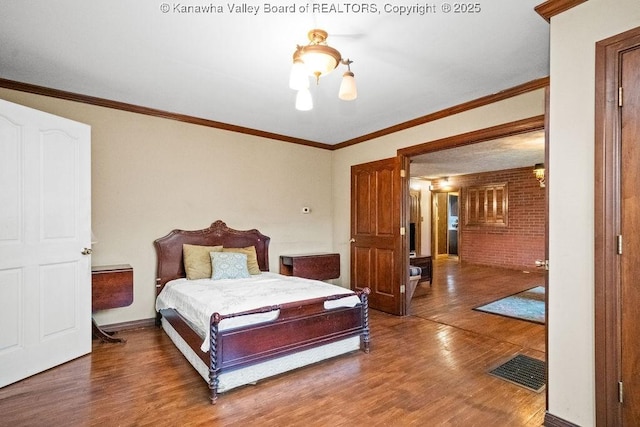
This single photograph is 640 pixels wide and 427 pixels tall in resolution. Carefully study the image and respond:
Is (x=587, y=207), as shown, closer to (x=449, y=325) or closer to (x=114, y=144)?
(x=449, y=325)

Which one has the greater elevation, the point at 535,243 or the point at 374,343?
the point at 535,243

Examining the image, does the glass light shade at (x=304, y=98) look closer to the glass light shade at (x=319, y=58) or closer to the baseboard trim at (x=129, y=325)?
the glass light shade at (x=319, y=58)

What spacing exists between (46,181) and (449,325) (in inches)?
169

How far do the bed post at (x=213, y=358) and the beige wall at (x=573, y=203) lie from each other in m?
2.11

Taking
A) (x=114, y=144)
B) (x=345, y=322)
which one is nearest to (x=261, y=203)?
(x=114, y=144)

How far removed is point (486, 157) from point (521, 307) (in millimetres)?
2921

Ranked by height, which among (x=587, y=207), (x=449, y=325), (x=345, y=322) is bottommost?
(x=449, y=325)

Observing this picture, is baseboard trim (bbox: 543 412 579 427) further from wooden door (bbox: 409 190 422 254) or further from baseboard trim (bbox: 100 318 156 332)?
wooden door (bbox: 409 190 422 254)

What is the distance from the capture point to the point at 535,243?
740 cm

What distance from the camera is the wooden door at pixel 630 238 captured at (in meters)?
1.63

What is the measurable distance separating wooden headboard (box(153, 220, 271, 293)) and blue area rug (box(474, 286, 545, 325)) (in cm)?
318

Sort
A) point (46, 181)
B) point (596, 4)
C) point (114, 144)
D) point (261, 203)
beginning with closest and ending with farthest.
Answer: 1. point (596, 4)
2. point (46, 181)
3. point (114, 144)
4. point (261, 203)

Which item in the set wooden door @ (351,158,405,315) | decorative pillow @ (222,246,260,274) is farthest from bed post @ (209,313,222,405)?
wooden door @ (351,158,405,315)


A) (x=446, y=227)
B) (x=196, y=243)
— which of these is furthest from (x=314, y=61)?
(x=446, y=227)
